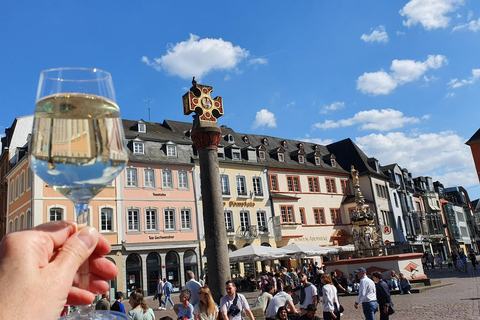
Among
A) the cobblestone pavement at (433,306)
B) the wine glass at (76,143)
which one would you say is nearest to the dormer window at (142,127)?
the cobblestone pavement at (433,306)

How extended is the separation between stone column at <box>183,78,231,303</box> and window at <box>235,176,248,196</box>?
27573 mm

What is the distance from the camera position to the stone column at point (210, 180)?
10570 mm

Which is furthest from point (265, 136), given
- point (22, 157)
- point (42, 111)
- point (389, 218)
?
point (42, 111)

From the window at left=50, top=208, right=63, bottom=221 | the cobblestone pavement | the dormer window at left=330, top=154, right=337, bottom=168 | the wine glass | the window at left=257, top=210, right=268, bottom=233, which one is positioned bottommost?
the cobblestone pavement

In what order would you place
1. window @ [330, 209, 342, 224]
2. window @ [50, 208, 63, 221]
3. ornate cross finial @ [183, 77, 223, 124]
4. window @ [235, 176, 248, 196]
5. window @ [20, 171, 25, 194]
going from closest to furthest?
ornate cross finial @ [183, 77, 223, 124] → window @ [50, 208, 63, 221] → window @ [20, 171, 25, 194] → window @ [235, 176, 248, 196] → window @ [330, 209, 342, 224]

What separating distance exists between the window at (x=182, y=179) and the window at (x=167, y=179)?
78 centimetres

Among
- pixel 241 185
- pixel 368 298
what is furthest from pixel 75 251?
pixel 241 185

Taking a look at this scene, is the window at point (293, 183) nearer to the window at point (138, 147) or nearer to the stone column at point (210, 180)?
the window at point (138, 147)

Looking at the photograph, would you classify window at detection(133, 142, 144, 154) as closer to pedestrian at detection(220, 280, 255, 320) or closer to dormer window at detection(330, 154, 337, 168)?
dormer window at detection(330, 154, 337, 168)

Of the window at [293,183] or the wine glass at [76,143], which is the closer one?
the wine glass at [76,143]

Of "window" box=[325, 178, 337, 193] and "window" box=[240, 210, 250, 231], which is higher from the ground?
"window" box=[325, 178, 337, 193]

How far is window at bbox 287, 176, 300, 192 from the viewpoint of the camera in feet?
143

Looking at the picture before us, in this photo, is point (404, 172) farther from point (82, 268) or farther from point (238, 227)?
point (82, 268)

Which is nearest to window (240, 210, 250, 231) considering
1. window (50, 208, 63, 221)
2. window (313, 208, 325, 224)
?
window (313, 208, 325, 224)
